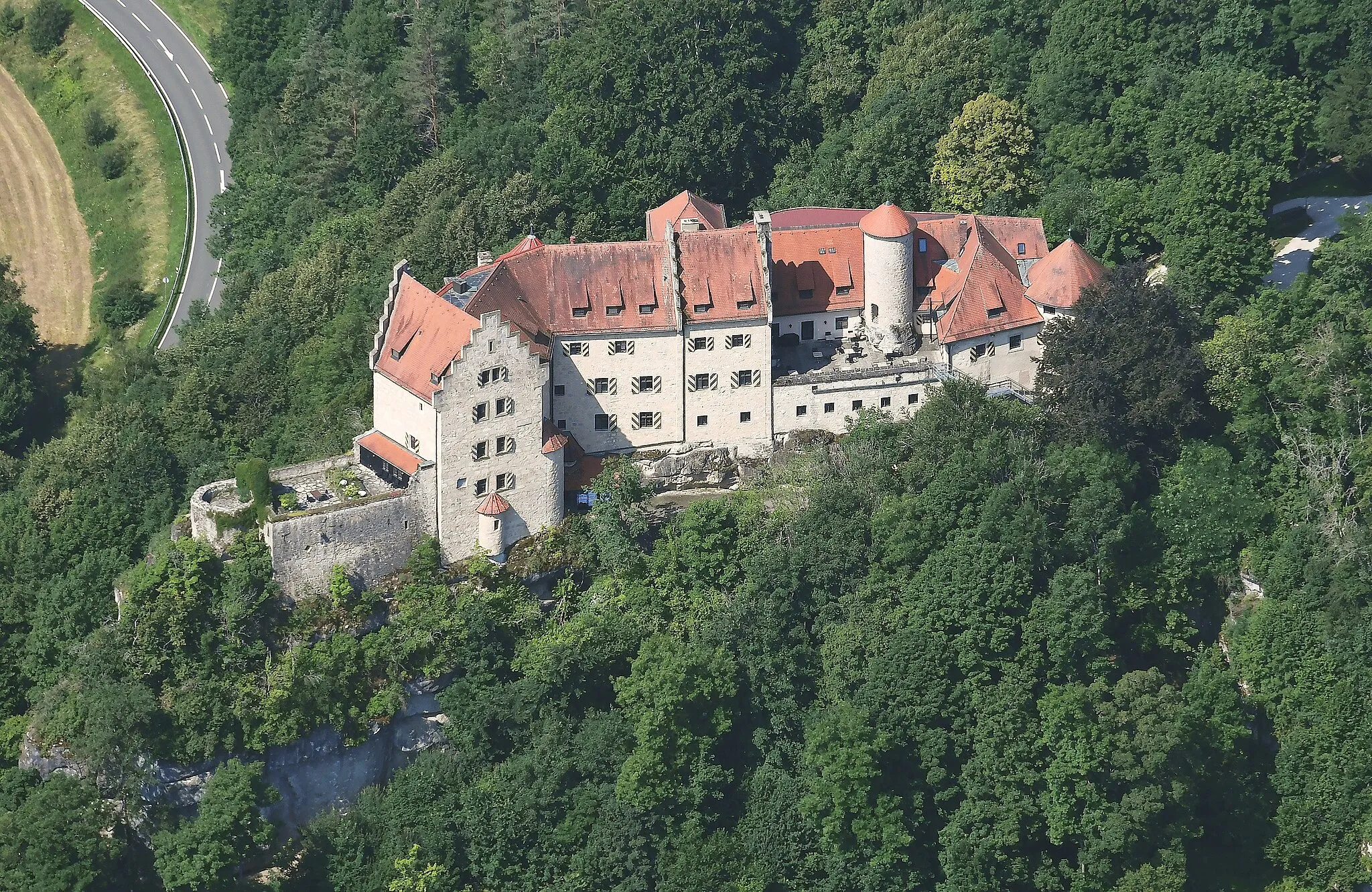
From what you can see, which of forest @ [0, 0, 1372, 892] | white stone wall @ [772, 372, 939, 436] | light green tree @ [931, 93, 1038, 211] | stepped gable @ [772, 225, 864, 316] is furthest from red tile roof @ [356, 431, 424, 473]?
light green tree @ [931, 93, 1038, 211]

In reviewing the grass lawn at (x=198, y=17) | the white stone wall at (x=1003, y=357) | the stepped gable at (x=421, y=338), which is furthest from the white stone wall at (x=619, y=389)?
the grass lawn at (x=198, y=17)

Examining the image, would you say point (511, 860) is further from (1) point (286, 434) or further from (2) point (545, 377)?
(1) point (286, 434)

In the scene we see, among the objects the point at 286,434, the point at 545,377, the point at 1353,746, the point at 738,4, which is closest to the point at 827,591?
the point at 545,377

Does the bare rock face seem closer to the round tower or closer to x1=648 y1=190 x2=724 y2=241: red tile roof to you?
the round tower

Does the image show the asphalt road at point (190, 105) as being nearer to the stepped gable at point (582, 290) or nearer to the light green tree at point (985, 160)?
the stepped gable at point (582, 290)

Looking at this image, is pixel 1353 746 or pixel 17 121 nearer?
pixel 1353 746
